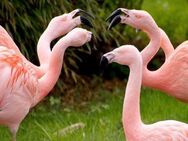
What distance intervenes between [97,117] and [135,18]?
1510 mm

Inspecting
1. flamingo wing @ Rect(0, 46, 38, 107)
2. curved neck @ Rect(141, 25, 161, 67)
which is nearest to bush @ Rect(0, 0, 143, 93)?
curved neck @ Rect(141, 25, 161, 67)

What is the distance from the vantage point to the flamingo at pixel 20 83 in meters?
6.23

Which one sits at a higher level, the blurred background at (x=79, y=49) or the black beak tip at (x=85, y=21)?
the black beak tip at (x=85, y=21)

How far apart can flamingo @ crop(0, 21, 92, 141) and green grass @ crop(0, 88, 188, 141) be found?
64 cm

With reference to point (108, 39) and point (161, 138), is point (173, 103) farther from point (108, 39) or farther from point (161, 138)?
point (161, 138)

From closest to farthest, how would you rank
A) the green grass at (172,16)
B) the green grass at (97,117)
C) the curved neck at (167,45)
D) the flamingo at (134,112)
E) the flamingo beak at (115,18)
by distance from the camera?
the flamingo at (134,112)
the flamingo beak at (115,18)
the green grass at (97,117)
the curved neck at (167,45)
the green grass at (172,16)

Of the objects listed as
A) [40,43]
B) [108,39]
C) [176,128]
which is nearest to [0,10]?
Result: [40,43]

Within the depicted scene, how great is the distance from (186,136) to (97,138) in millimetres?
1462

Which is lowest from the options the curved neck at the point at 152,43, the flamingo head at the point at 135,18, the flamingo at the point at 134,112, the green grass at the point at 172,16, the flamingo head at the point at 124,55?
the green grass at the point at 172,16

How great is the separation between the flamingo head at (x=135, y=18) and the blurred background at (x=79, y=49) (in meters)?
1.05

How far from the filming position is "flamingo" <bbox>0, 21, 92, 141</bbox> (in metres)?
6.23

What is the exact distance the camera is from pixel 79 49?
931 centimetres

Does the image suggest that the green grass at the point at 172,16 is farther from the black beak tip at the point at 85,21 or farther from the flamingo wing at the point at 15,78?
the flamingo wing at the point at 15,78

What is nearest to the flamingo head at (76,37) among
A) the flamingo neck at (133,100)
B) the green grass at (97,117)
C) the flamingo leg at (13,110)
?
the flamingo leg at (13,110)
